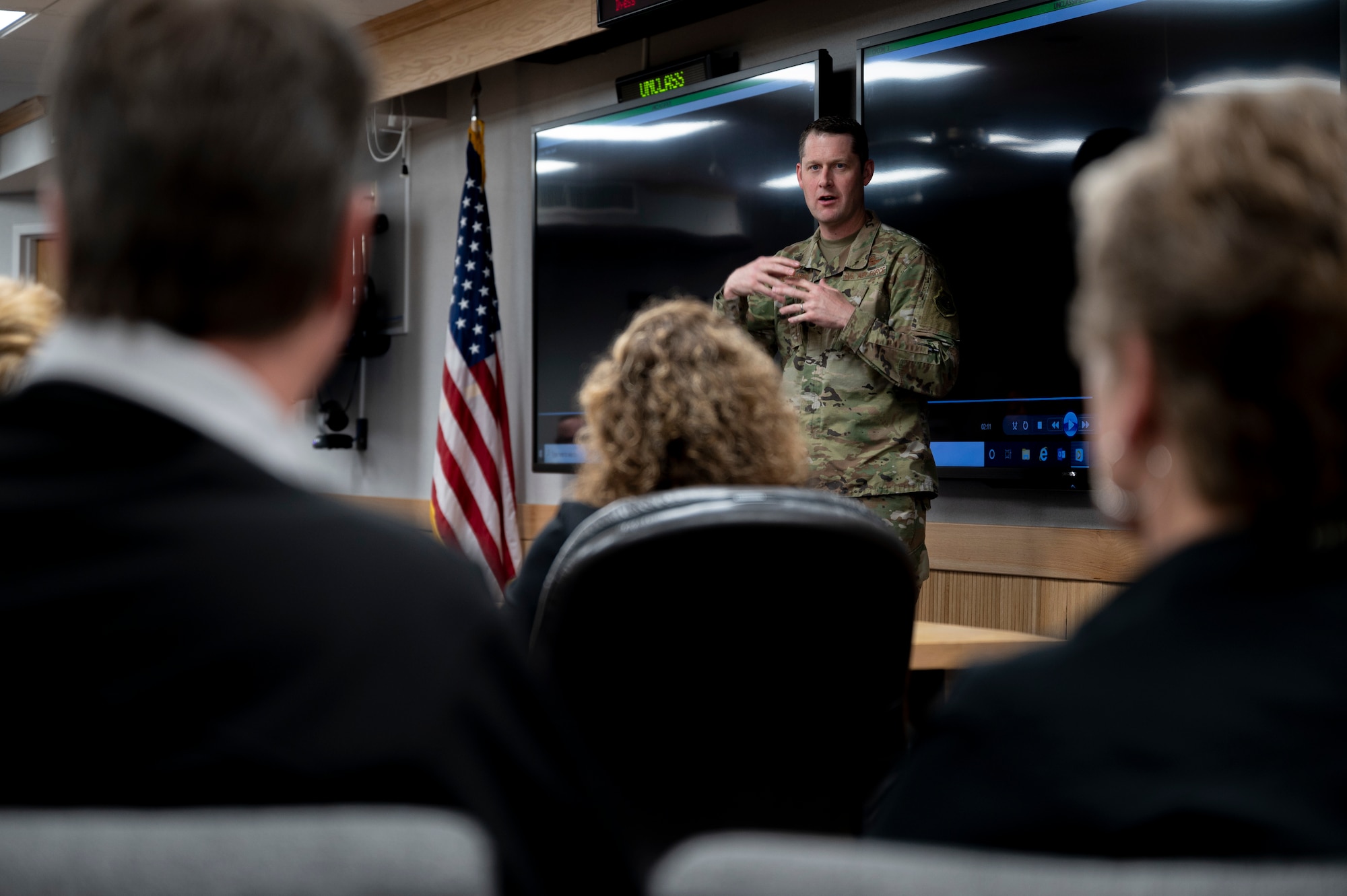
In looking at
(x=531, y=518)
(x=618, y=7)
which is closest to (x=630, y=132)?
(x=618, y=7)

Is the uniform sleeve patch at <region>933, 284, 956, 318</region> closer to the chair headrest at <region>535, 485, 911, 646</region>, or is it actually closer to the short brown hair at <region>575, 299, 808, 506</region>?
the short brown hair at <region>575, 299, 808, 506</region>

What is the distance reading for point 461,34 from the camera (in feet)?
16.3

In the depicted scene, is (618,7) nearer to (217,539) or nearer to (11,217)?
(217,539)

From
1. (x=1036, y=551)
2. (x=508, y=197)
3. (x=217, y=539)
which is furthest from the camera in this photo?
(x=508, y=197)

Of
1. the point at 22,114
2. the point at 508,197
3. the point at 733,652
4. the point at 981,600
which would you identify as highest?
the point at 22,114

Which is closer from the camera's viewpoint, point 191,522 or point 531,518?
point 191,522

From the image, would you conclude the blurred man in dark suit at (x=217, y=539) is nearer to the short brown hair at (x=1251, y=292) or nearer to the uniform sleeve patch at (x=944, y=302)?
the short brown hair at (x=1251, y=292)

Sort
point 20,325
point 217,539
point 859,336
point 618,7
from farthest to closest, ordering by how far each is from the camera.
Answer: point 618,7
point 859,336
point 20,325
point 217,539

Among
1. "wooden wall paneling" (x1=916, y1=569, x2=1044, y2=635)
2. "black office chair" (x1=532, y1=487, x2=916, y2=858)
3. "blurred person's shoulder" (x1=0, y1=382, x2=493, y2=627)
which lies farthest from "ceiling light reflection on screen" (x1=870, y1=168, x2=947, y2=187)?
"blurred person's shoulder" (x1=0, y1=382, x2=493, y2=627)

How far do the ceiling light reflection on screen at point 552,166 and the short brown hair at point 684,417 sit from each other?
10.3ft

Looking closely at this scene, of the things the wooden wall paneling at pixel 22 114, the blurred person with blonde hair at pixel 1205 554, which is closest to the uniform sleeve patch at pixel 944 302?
the blurred person with blonde hair at pixel 1205 554

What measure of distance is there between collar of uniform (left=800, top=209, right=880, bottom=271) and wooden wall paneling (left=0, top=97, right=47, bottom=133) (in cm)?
508

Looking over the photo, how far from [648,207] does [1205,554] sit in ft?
12.9

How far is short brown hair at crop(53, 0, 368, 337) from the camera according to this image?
2.18ft
